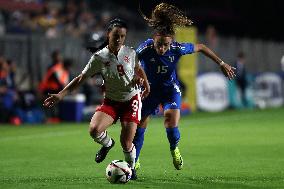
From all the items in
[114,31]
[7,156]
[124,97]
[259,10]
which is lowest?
[7,156]

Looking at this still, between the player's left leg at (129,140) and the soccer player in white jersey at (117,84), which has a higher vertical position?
the soccer player in white jersey at (117,84)

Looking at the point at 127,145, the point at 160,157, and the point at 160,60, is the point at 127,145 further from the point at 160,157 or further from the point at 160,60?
the point at 160,157

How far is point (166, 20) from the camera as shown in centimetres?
1198

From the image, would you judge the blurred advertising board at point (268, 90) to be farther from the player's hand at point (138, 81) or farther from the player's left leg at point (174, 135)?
the player's hand at point (138, 81)

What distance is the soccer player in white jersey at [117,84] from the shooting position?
35.0ft

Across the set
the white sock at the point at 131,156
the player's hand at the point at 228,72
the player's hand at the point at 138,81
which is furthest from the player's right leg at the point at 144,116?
the player's hand at the point at 138,81

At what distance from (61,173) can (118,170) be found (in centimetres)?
158

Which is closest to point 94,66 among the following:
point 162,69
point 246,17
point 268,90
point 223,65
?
point 162,69

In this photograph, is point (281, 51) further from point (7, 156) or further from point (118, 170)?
point (118, 170)

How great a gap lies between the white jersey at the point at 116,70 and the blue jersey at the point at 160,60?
1.13 m

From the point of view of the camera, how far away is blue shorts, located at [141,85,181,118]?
12.2 m

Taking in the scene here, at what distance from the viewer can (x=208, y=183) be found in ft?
34.6

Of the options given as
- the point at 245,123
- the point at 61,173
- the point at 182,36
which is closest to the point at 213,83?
the point at 182,36

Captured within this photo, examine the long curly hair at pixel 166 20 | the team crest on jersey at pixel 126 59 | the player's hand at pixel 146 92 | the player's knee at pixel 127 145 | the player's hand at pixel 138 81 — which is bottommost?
the player's knee at pixel 127 145
